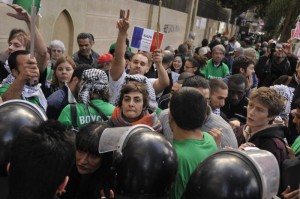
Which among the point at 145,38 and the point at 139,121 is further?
the point at 145,38

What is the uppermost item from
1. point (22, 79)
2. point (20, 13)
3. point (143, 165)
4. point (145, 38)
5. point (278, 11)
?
point (278, 11)

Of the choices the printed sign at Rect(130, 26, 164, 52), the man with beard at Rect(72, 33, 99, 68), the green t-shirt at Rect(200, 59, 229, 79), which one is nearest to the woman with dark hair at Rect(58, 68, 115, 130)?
the printed sign at Rect(130, 26, 164, 52)

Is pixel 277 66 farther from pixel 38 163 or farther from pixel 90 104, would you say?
pixel 38 163

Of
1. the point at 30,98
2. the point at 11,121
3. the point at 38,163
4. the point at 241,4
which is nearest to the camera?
the point at 38,163

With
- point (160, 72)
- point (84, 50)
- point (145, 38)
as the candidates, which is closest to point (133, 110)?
point (160, 72)

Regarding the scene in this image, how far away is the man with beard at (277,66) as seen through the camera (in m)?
7.52

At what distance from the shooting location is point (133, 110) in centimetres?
287

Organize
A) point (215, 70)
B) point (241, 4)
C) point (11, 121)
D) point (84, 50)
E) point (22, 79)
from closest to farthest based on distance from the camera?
point (11, 121), point (22, 79), point (84, 50), point (215, 70), point (241, 4)

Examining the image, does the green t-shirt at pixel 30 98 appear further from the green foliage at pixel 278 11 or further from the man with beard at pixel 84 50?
the green foliage at pixel 278 11

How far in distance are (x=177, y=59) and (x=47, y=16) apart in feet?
8.92

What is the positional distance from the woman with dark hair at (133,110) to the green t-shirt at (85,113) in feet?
0.41

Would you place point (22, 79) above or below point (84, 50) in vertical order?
above

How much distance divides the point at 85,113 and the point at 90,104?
4.0 inches

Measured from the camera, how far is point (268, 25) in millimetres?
27875
